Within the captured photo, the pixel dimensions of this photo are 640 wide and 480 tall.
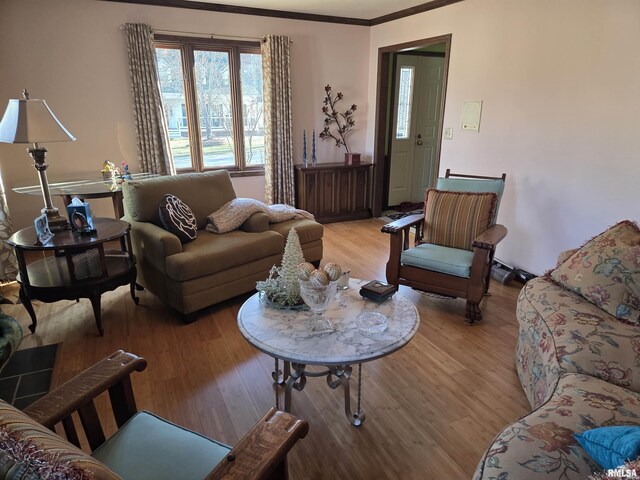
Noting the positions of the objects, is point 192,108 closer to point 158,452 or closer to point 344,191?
point 344,191

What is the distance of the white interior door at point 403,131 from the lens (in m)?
5.39

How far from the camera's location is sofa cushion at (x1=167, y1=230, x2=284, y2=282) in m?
2.59

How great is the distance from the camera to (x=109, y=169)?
377cm

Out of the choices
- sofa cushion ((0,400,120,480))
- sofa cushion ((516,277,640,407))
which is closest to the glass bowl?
sofa cushion ((516,277,640,407))

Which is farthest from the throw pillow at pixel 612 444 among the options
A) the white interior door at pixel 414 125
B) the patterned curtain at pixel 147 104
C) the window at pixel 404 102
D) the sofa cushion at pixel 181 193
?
the window at pixel 404 102

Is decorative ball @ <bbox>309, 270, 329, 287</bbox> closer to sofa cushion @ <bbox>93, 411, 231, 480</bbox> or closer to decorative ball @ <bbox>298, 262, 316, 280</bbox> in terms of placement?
decorative ball @ <bbox>298, 262, 316, 280</bbox>

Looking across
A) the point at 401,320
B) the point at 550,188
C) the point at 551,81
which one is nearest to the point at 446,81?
the point at 551,81

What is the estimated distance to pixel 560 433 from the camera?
117 centimetres

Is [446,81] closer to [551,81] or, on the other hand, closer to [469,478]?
[551,81]

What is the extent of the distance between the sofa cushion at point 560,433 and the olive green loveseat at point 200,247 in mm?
2036

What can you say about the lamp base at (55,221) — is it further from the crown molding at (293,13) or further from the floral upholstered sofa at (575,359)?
the floral upholstered sofa at (575,359)

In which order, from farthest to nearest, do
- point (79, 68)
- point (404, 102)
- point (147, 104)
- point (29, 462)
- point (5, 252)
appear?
point (404, 102) → point (147, 104) → point (79, 68) → point (5, 252) → point (29, 462)

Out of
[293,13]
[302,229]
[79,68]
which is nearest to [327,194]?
[302,229]

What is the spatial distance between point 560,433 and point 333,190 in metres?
4.22
